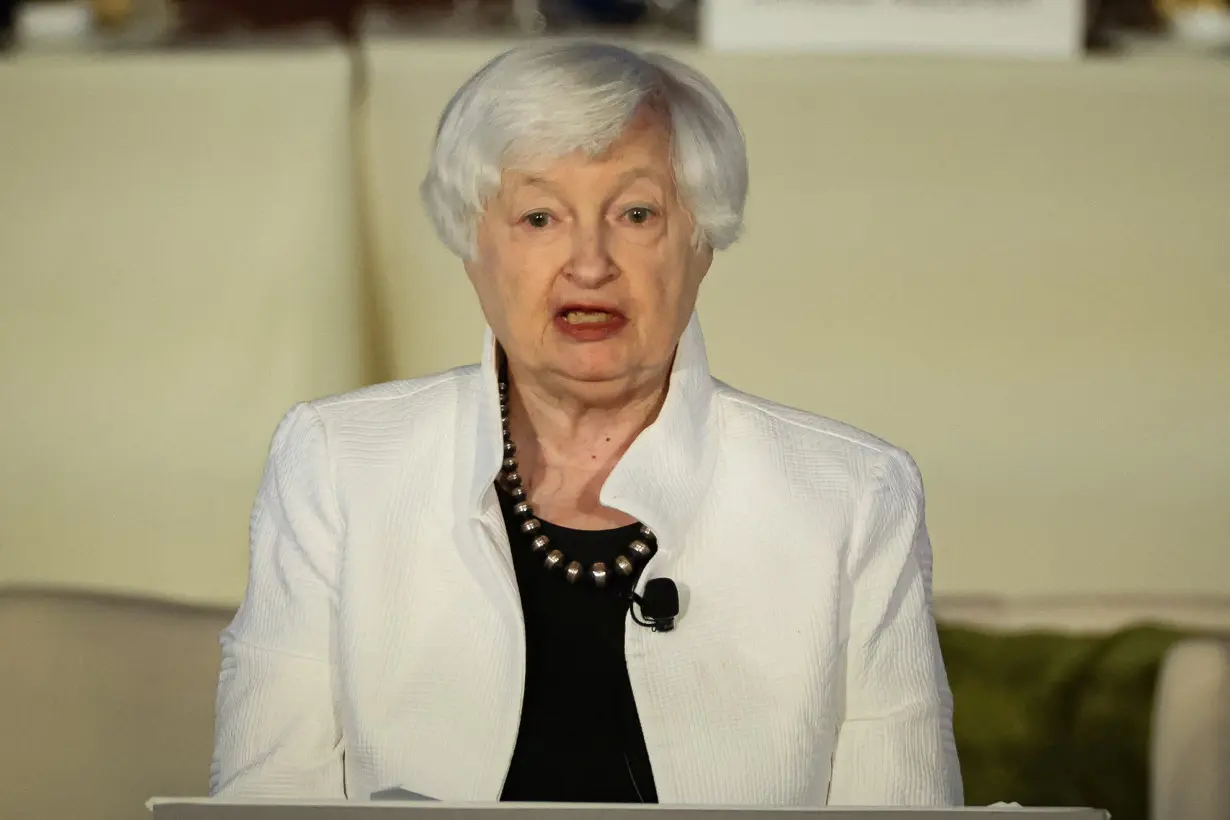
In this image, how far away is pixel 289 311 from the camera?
6.02ft

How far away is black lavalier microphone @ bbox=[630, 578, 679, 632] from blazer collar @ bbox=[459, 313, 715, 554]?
33 millimetres

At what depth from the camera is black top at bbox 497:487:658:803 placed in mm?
1298

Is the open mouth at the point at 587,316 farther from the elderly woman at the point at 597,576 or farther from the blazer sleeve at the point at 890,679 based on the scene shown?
the blazer sleeve at the point at 890,679

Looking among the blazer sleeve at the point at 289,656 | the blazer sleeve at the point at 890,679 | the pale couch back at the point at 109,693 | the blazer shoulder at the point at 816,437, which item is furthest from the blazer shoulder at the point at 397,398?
the pale couch back at the point at 109,693

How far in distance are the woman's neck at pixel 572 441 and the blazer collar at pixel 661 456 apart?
0.07ft

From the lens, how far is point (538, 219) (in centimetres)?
127

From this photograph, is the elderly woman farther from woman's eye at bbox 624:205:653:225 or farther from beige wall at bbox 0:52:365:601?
beige wall at bbox 0:52:365:601

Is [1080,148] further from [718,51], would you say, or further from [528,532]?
[528,532]

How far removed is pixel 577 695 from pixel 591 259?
38 centimetres

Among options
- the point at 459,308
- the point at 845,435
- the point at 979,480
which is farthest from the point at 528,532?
the point at 979,480

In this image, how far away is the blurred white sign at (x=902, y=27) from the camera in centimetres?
180

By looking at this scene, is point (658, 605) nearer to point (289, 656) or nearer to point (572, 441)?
point (572, 441)

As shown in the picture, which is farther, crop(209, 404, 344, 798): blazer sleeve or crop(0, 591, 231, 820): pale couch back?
crop(0, 591, 231, 820): pale couch back

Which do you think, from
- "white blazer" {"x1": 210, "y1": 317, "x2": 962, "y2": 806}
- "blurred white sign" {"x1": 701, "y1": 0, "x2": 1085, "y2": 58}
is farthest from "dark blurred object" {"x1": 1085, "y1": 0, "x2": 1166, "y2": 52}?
"white blazer" {"x1": 210, "y1": 317, "x2": 962, "y2": 806}
